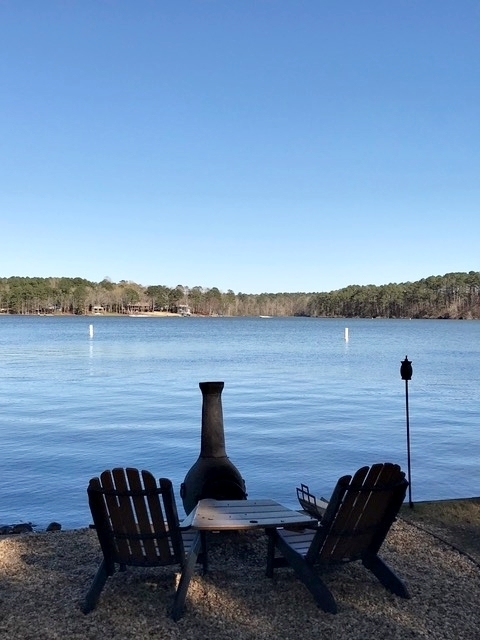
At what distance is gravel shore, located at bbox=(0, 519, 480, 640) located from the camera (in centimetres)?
445

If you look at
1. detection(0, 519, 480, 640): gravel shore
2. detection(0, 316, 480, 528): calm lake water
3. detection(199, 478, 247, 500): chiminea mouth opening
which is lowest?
detection(0, 316, 480, 528): calm lake water

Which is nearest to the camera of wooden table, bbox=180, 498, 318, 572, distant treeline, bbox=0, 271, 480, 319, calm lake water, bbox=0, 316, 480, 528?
wooden table, bbox=180, 498, 318, 572

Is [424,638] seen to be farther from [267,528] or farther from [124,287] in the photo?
[124,287]

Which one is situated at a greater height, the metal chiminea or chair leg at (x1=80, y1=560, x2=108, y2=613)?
the metal chiminea

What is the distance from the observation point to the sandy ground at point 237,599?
4.45m

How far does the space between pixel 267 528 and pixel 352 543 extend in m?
0.59

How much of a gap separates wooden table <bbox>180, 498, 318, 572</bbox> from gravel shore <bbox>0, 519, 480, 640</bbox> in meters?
0.45

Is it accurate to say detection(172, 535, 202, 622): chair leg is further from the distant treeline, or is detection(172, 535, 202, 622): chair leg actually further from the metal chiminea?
the distant treeline

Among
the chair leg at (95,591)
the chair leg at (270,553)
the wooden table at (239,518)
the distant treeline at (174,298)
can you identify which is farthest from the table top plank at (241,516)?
the distant treeline at (174,298)

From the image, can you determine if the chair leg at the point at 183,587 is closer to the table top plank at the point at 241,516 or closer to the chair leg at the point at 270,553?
the table top plank at the point at 241,516

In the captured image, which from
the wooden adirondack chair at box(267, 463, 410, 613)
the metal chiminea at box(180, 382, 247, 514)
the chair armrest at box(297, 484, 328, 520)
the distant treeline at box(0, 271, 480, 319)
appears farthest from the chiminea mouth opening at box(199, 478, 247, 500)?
the distant treeline at box(0, 271, 480, 319)

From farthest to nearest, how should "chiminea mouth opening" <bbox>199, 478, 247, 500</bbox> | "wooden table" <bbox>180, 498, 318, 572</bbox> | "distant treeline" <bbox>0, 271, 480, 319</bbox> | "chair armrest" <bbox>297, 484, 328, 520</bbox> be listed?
1. "distant treeline" <bbox>0, 271, 480, 319</bbox>
2. "chiminea mouth opening" <bbox>199, 478, 247, 500</bbox>
3. "chair armrest" <bbox>297, 484, 328, 520</bbox>
4. "wooden table" <bbox>180, 498, 318, 572</bbox>

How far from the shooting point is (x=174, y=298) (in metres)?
193

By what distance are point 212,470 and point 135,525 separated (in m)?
1.96
